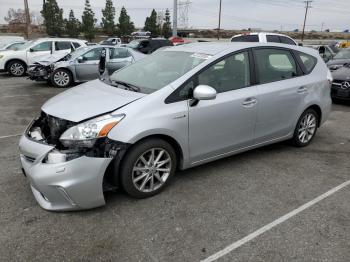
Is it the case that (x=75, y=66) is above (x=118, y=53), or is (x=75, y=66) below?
below

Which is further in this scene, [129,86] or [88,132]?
[129,86]

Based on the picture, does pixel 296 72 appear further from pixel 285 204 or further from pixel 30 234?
pixel 30 234

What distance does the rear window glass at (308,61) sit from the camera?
4.78m

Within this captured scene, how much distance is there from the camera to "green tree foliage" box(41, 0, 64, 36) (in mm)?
50531

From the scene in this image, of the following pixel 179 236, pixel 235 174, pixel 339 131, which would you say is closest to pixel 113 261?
pixel 179 236

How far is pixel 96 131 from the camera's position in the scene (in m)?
2.99

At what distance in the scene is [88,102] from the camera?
3.35 metres

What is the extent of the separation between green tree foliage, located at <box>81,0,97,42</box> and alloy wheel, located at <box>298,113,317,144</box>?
52363mm

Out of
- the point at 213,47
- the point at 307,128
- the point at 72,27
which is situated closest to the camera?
the point at 213,47

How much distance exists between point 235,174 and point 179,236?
147 centimetres

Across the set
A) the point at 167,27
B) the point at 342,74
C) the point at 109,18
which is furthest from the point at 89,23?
the point at 342,74

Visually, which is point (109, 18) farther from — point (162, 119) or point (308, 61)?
point (162, 119)

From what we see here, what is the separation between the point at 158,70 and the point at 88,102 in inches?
39.8

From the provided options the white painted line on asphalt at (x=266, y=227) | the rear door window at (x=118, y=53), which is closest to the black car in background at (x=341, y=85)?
the white painted line on asphalt at (x=266, y=227)
